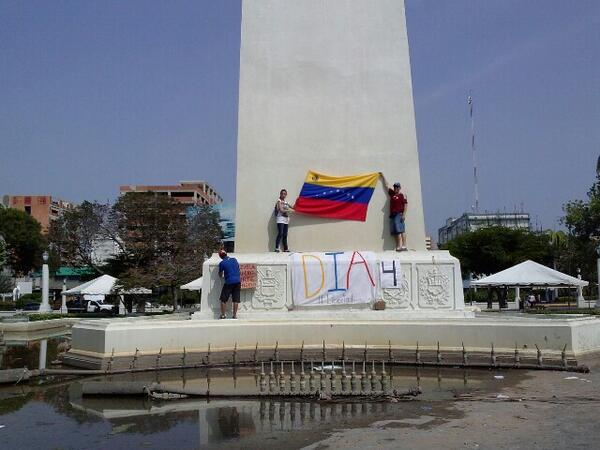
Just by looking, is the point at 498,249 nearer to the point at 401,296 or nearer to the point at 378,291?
the point at 401,296

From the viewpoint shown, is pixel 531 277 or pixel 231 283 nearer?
pixel 231 283

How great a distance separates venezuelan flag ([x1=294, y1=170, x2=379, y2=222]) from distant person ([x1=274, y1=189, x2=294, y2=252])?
396mm

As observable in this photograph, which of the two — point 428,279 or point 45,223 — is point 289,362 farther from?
point 45,223

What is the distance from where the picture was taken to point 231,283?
13891 millimetres

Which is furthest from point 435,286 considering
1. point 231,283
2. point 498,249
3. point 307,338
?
point 498,249

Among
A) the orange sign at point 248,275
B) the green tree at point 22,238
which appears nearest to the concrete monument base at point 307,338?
the orange sign at point 248,275

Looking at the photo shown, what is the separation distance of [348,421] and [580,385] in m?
4.37

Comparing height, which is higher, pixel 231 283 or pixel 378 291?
pixel 231 283

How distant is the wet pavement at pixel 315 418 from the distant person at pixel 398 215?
5.17 m

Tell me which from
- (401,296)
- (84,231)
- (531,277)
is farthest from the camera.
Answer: (84,231)

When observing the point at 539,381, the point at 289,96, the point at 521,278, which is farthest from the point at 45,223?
the point at 539,381

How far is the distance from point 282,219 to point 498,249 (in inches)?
1653

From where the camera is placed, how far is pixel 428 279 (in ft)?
47.4

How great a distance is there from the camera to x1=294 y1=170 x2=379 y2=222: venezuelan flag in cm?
1544
